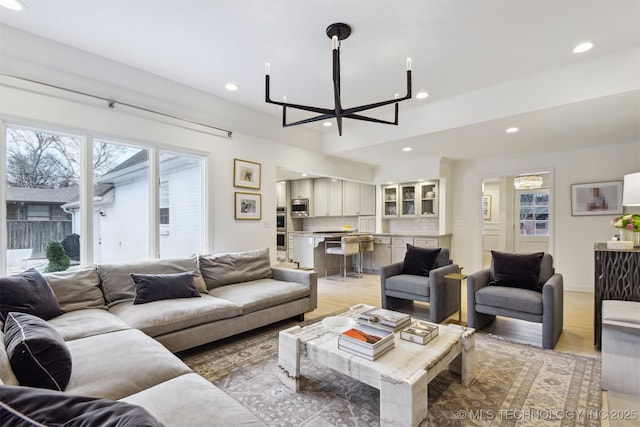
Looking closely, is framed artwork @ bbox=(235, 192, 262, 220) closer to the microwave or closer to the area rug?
the area rug

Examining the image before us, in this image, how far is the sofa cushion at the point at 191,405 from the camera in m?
1.17

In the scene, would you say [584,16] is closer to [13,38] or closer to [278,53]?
[278,53]

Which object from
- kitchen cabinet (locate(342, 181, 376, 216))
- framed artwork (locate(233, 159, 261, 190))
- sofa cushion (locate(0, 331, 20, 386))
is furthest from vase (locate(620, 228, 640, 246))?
kitchen cabinet (locate(342, 181, 376, 216))

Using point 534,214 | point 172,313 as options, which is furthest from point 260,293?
point 534,214

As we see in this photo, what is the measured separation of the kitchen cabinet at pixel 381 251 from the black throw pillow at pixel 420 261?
8.48 ft

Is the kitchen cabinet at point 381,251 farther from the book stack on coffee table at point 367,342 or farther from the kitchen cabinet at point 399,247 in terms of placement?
the book stack on coffee table at point 367,342

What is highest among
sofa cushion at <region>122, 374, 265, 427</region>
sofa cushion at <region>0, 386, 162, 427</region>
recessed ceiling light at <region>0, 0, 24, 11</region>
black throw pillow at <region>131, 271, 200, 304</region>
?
recessed ceiling light at <region>0, 0, 24, 11</region>

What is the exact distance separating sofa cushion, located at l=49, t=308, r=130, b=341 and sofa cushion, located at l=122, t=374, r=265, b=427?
0.95 m

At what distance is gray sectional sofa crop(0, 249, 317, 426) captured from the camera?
130 centimetres

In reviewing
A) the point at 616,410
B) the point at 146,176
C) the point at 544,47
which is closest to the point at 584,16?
the point at 544,47

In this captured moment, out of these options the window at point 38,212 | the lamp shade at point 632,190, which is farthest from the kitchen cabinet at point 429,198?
the window at point 38,212

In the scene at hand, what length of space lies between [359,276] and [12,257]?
528 centimetres

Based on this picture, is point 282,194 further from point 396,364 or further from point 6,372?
point 6,372

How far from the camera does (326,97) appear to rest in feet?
12.9
